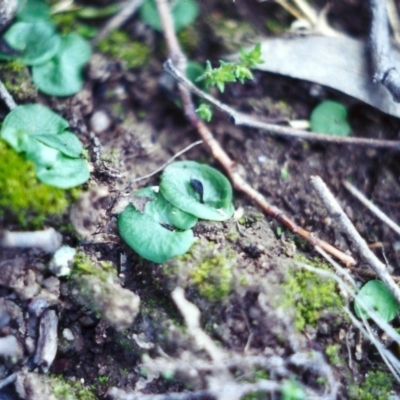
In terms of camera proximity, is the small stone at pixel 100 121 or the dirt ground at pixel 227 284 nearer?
the dirt ground at pixel 227 284

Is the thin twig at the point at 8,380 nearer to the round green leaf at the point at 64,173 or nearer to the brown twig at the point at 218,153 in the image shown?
the round green leaf at the point at 64,173

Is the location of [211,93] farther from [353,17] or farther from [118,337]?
[118,337]

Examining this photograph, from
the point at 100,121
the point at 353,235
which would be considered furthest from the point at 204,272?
the point at 100,121

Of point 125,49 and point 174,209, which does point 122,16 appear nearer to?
point 125,49

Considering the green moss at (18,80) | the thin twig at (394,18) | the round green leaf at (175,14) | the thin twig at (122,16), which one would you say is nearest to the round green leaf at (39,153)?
the green moss at (18,80)

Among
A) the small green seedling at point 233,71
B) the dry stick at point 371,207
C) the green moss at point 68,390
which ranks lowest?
the dry stick at point 371,207

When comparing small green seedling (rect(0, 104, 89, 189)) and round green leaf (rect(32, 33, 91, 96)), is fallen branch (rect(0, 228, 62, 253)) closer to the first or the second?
small green seedling (rect(0, 104, 89, 189))

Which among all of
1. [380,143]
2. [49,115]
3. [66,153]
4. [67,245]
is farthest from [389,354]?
[49,115]
